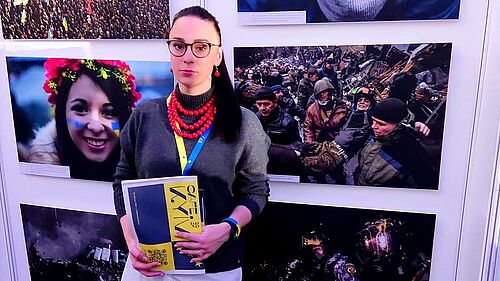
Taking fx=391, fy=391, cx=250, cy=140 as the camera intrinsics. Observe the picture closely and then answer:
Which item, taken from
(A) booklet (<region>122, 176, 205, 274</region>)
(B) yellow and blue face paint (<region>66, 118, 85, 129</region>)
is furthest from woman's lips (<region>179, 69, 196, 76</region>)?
(B) yellow and blue face paint (<region>66, 118, 85, 129</region>)

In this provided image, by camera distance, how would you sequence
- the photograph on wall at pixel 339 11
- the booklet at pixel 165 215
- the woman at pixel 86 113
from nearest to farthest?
the booklet at pixel 165 215
the photograph on wall at pixel 339 11
the woman at pixel 86 113

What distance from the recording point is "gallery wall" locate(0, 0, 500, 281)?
1.07 m

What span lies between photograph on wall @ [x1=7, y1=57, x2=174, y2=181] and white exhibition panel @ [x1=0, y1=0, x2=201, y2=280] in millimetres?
29

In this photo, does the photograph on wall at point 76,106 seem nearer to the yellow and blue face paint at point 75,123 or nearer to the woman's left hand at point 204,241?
the yellow and blue face paint at point 75,123

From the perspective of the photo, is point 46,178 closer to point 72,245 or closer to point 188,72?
point 72,245

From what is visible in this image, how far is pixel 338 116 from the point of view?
3.83 feet

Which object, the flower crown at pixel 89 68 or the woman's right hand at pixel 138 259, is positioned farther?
the flower crown at pixel 89 68

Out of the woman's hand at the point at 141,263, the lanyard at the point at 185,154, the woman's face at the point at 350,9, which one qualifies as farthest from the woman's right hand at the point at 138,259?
the woman's face at the point at 350,9

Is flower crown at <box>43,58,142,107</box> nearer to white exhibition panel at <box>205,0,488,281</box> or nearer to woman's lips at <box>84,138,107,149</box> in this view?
woman's lips at <box>84,138,107,149</box>

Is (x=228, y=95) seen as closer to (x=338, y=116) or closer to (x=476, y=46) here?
(x=338, y=116)

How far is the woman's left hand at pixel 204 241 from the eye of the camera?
948mm

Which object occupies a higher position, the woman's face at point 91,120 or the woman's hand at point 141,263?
the woman's face at point 91,120

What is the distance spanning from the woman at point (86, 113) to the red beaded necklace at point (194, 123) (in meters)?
0.37

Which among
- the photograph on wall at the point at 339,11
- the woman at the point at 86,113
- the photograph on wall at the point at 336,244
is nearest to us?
the photograph on wall at the point at 339,11
